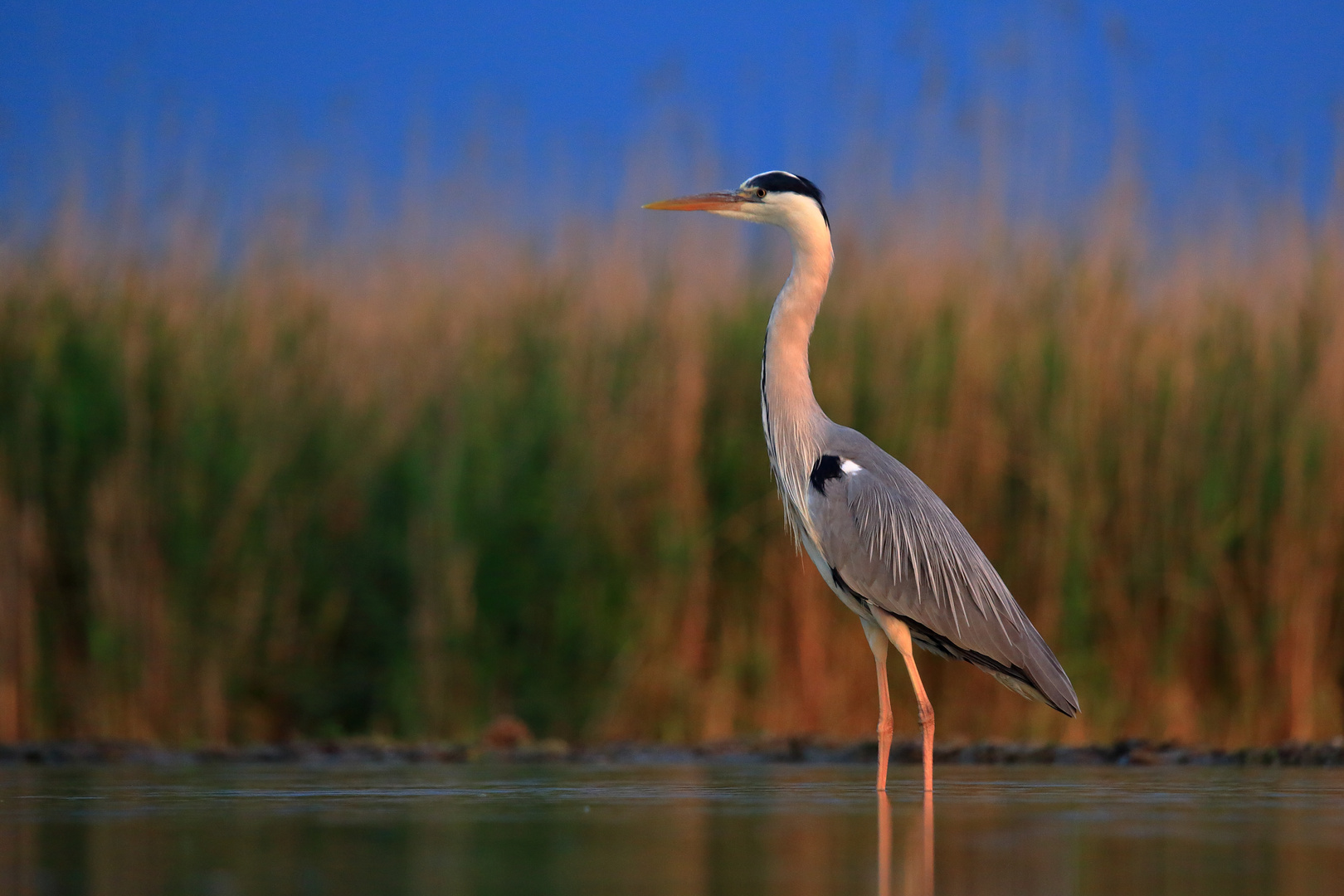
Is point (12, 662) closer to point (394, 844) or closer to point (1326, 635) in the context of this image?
point (394, 844)

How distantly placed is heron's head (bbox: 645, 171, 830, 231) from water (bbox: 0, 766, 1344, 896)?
2.09m

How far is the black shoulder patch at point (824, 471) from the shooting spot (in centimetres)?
536

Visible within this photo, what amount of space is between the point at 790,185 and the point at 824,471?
115 centimetres

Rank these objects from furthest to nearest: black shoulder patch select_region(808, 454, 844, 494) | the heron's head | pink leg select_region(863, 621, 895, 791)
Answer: the heron's head < black shoulder patch select_region(808, 454, 844, 494) < pink leg select_region(863, 621, 895, 791)

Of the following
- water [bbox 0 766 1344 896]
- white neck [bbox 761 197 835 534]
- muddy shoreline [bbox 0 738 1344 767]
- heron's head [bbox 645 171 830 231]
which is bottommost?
muddy shoreline [bbox 0 738 1344 767]

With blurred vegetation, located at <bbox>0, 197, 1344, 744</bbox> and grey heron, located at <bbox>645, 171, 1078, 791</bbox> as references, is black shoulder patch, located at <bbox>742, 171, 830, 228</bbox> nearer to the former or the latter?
grey heron, located at <bbox>645, 171, 1078, 791</bbox>

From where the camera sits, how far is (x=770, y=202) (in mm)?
5859

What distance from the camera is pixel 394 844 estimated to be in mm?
3256

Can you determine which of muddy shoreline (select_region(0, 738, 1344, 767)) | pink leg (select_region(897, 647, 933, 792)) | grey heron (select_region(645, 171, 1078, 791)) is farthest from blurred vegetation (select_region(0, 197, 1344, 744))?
pink leg (select_region(897, 647, 933, 792))

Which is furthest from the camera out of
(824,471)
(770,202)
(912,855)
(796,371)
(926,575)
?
(770,202)

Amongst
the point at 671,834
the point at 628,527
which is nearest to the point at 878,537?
the point at 671,834

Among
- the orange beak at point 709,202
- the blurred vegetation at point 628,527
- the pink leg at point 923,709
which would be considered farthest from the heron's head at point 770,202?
the pink leg at point 923,709

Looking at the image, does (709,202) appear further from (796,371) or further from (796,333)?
(796,371)

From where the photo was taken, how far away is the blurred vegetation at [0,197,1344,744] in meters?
7.07
